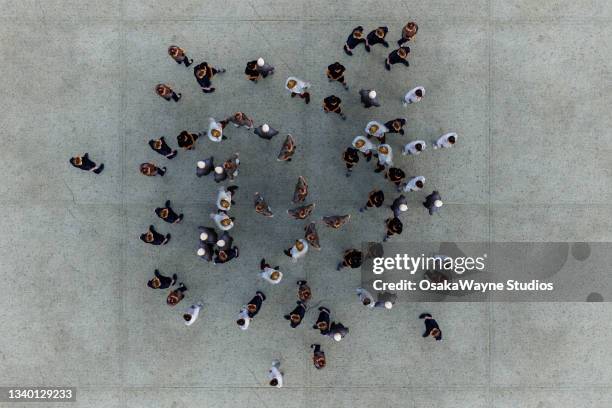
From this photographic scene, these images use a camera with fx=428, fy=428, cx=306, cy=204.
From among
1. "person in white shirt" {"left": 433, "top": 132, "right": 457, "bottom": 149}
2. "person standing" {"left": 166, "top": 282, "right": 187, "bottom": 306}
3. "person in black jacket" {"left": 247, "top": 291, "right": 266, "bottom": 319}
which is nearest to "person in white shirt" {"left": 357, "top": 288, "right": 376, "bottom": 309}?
"person in black jacket" {"left": 247, "top": 291, "right": 266, "bottom": 319}

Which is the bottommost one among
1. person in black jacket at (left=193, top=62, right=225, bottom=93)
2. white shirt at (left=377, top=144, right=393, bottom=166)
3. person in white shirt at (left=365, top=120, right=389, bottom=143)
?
white shirt at (left=377, top=144, right=393, bottom=166)

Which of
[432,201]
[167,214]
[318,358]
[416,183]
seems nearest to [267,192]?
[167,214]

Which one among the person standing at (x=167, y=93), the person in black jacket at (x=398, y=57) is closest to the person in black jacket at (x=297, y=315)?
the person standing at (x=167, y=93)

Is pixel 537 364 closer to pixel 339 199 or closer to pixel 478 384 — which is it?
pixel 478 384

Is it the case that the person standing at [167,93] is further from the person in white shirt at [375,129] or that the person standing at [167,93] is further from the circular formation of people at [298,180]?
the person in white shirt at [375,129]

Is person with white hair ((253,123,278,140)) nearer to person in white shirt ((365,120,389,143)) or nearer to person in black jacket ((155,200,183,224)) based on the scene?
person in white shirt ((365,120,389,143))

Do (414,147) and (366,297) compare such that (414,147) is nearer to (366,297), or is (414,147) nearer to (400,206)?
(400,206)

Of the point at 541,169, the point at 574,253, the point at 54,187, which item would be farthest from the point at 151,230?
the point at 574,253
